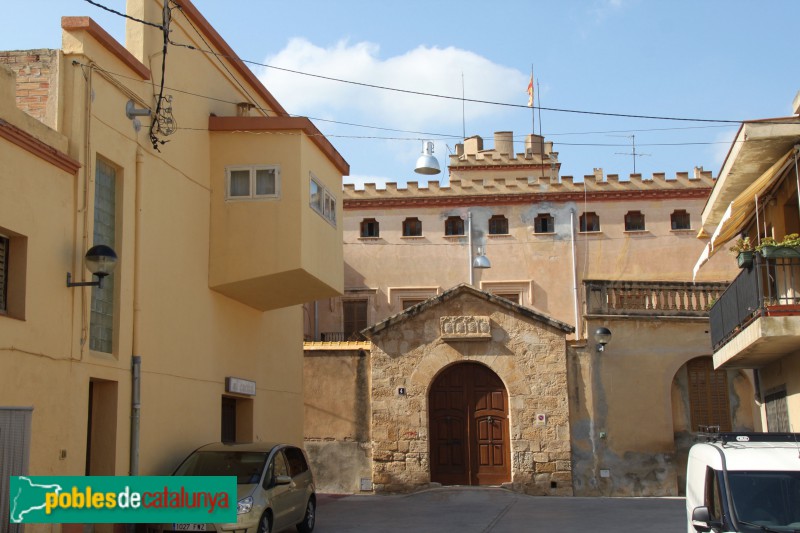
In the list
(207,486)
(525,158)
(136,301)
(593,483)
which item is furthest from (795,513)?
(525,158)

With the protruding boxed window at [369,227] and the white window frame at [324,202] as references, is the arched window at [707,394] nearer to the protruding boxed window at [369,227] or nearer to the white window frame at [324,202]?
→ the white window frame at [324,202]

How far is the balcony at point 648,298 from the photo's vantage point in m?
24.8

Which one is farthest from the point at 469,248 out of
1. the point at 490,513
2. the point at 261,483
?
the point at 261,483

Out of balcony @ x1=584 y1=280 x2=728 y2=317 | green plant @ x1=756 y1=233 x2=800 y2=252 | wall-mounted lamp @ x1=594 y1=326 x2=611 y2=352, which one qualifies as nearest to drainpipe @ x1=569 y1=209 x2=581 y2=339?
balcony @ x1=584 y1=280 x2=728 y2=317

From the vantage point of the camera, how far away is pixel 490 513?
19797mm

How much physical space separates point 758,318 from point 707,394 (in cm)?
1078

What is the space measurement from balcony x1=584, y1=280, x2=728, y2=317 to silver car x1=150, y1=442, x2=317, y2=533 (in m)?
10.7

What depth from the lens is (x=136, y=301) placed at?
15266 mm

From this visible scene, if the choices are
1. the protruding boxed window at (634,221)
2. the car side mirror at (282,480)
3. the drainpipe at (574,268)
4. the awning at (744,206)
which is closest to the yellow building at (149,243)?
the car side mirror at (282,480)

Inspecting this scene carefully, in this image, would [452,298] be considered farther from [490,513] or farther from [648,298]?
[490,513]

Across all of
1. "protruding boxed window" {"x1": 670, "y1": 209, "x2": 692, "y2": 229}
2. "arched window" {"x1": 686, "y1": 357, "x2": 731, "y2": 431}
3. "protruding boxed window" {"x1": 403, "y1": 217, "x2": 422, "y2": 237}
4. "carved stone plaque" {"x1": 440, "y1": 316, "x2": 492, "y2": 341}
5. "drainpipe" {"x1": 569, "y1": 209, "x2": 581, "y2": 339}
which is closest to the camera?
"carved stone plaque" {"x1": 440, "y1": 316, "x2": 492, "y2": 341}

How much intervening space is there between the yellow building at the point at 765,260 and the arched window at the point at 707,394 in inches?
182

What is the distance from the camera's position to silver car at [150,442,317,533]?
45.2 ft

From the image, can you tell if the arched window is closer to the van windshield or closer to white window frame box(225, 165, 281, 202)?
white window frame box(225, 165, 281, 202)
